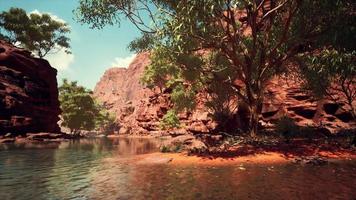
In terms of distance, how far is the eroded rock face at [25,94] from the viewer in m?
48.5

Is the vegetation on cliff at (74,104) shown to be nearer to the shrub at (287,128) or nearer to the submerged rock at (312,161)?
the shrub at (287,128)

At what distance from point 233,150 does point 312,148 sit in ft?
18.4

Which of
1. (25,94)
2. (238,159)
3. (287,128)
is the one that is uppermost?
(25,94)

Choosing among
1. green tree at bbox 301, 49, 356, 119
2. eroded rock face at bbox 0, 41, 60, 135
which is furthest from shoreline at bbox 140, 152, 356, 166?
eroded rock face at bbox 0, 41, 60, 135

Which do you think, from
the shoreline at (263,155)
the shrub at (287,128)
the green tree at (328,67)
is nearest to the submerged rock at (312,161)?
the shoreline at (263,155)

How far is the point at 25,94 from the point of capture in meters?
52.4

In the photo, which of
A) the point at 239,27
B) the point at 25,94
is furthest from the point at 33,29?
the point at 239,27

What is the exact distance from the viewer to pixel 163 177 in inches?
557

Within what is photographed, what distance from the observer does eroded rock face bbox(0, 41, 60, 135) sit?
4850cm

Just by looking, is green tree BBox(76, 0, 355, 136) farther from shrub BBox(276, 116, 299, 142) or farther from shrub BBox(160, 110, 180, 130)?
shrub BBox(160, 110, 180, 130)

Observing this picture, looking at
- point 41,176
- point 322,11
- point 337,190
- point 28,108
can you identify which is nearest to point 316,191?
point 337,190

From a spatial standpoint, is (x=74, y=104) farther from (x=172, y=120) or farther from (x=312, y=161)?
(x=312, y=161)

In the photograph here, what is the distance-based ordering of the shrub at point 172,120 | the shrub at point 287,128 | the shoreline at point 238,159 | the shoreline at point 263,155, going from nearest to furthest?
the shoreline at point 238,159
the shoreline at point 263,155
the shrub at point 287,128
the shrub at point 172,120

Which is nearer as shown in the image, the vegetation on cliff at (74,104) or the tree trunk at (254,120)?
the tree trunk at (254,120)
